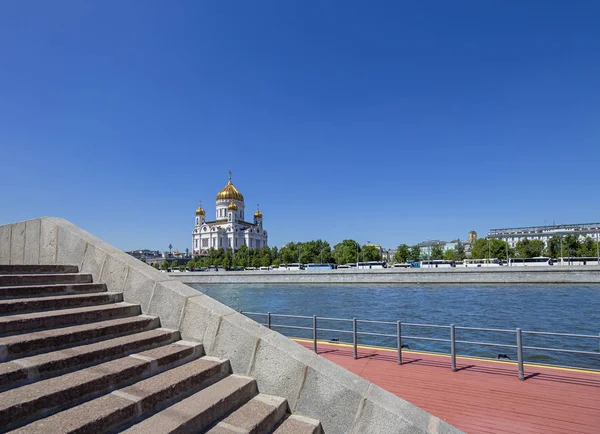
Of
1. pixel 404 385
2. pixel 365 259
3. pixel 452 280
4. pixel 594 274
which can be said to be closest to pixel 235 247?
pixel 365 259

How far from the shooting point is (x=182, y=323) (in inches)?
203

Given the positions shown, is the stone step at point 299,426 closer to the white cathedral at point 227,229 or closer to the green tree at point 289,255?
the green tree at point 289,255

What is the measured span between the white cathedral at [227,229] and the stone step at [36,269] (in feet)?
417

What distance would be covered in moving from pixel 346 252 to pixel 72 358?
10347 cm

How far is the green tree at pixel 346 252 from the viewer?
10357cm

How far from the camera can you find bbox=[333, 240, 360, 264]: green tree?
10357 centimetres

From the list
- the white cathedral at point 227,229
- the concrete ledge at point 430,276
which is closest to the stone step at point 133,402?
the concrete ledge at point 430,276

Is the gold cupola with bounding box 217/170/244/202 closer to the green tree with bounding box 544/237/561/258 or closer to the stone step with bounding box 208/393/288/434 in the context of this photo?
the green tree with bounding box 544/237/561/258

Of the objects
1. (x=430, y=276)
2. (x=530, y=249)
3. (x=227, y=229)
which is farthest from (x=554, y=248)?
(x=227, y=229)

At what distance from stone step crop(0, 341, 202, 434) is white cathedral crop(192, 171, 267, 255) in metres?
130

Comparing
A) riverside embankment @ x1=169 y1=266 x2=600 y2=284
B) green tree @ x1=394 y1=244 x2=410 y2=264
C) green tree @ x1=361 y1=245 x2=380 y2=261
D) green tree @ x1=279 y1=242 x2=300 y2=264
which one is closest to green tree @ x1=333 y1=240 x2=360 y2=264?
green tree @ x1=361 y1=245 x2=380 y2=261

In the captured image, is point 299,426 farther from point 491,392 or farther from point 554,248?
point 554,248

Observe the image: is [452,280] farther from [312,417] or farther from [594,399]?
[312,417]

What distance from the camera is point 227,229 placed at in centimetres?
13400
